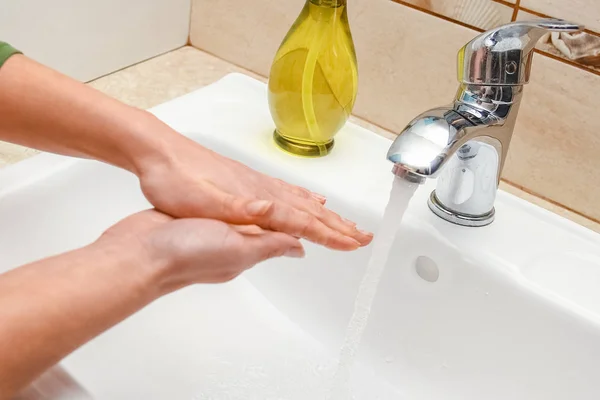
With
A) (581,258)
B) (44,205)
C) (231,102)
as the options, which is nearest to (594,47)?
(581,258)

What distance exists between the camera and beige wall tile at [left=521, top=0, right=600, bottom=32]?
62 cm

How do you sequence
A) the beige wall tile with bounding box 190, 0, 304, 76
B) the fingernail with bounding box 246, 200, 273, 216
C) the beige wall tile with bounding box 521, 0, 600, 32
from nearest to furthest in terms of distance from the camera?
1. the fingernail with bounding box 246, 200, 273, 216
2. the beige wall tile with bounding box 521, 0, 600, 32
3. the beige wall tile with bounding box 190, 0, 304, 76

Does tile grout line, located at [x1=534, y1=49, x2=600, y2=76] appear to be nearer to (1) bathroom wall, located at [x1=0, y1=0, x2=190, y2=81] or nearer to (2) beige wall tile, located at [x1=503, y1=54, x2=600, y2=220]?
(2) beige wall tile, located at [x1=503, y1=54, x2=600, y2=220]

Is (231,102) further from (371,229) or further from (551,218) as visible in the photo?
(551,218)

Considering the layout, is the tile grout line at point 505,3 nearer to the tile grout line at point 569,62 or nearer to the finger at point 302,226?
the tile grout line at point 569,62

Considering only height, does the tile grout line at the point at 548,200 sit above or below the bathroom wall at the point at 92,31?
below

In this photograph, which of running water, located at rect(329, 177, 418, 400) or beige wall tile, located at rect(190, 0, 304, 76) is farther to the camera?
beige wall tile, located at rect(190, 0, 304, 76)

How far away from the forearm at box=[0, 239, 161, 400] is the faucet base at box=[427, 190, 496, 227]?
289 millimetres

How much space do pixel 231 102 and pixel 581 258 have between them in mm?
394

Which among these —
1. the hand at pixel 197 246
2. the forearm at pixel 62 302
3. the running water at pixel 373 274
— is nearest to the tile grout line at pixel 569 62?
the running water at pixel 373 274

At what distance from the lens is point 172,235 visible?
0.49 meters

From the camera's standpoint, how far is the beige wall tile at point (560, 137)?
0.66 metres

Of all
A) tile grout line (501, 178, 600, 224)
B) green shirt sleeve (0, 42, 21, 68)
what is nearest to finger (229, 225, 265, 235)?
green shirt sleeve (0, 42, 21, 68)

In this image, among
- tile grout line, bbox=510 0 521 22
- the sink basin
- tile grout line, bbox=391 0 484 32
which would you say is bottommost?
the sink basin
